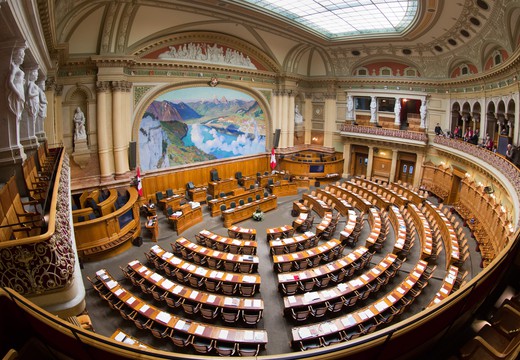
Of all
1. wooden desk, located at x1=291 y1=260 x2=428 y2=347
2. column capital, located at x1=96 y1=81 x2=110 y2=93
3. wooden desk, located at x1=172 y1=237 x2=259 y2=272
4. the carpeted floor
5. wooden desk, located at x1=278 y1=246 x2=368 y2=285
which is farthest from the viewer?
column capital, located at x1=96 y1=81 x2=110 y2=93

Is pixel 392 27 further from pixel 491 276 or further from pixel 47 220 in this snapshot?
pixel 47 220

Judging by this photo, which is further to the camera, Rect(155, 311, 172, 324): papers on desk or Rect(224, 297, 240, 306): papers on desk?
Rect(224, 297, 240, 306): papers on desk

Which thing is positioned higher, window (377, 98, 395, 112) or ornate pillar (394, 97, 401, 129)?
window (377, 98, 395, 112)

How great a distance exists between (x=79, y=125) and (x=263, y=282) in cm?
1079

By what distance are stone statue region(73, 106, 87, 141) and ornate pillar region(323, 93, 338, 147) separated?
17.6m

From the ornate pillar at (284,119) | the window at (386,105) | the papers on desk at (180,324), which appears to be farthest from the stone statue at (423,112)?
the papers on desk at (180,324)

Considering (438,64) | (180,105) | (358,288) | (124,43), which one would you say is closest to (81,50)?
(124,43)

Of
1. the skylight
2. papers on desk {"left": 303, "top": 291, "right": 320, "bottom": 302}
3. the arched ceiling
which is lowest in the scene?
papers on desk {"left": 303, "top": 291, "right": 320, "bottom": 302}

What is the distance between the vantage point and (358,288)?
30.2 feet

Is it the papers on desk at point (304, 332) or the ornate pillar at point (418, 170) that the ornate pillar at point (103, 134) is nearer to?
the papers on desk at point (304, 332)

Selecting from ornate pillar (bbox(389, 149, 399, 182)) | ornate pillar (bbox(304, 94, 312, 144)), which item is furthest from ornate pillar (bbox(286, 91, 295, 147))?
ornate pillar (bbox(389, 149, 399, 182))

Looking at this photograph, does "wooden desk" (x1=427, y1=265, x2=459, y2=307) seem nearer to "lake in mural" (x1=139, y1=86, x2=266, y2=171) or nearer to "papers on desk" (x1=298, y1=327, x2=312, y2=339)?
"papers on desk" (x1=298, y1=327, x2=312, y2=339)

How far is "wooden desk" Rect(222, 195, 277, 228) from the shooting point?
14992 mm

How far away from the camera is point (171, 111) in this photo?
1714 centimetres
